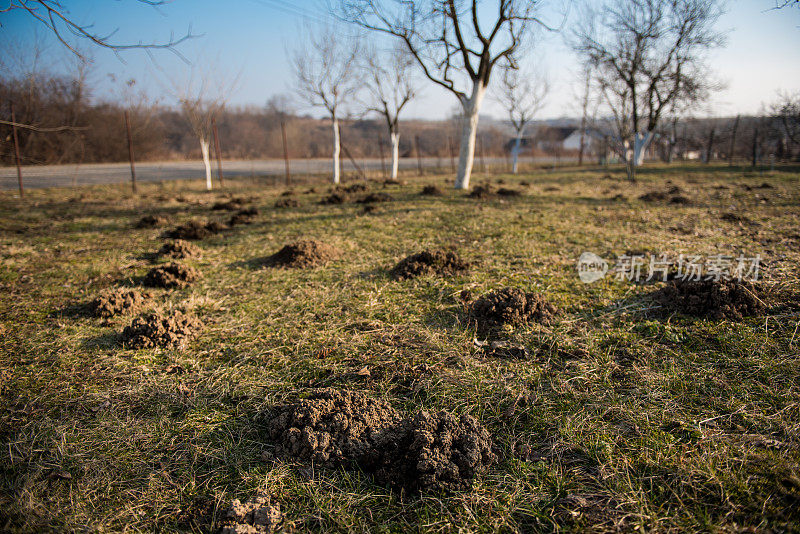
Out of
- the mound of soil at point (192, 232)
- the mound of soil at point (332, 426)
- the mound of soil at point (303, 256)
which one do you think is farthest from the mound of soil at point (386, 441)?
the mound of soil at point (192, 232)

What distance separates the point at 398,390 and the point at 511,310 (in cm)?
137

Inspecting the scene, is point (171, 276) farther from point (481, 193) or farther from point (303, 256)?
point (481, 193)

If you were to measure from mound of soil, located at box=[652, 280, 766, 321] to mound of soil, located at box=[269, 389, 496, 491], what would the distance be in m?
2.60

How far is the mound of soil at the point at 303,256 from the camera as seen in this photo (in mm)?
5328

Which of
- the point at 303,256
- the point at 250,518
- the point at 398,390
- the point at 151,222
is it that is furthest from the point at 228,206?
the point at 250,518

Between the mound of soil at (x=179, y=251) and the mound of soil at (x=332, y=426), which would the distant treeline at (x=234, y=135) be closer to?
the mound of soil at (x=179, y=251)

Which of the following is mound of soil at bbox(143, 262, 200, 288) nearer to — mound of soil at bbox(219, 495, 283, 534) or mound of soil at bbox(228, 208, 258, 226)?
mound of soil at bbox(228, 208, 258, 226)

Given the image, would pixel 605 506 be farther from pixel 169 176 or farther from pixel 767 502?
pixel 169 176

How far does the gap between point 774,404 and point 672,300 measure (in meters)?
1.59

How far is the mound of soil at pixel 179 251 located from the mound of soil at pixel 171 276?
3.49ft

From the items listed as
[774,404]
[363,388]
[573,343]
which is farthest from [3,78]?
[774,404]

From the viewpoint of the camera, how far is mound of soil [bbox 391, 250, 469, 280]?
476 cm

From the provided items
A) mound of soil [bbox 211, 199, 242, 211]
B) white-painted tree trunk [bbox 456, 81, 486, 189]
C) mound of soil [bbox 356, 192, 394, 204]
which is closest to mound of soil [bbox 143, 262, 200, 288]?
mound of soil [bbox 211, 199, 242, 211]

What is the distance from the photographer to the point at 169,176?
1948 centimetres
